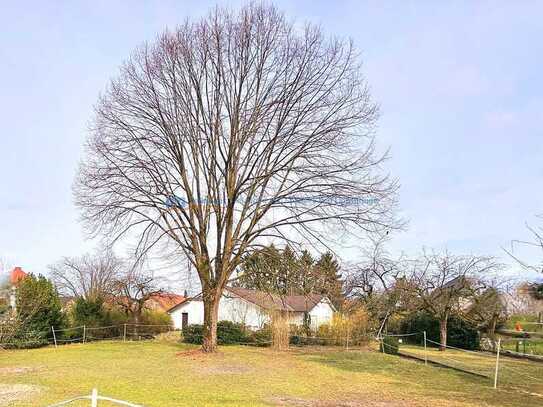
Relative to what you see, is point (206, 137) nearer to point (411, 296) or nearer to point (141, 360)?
point (141, 360)

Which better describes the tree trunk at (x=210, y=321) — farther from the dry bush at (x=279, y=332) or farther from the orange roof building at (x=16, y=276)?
the orange roof building at (x=16, y=276)

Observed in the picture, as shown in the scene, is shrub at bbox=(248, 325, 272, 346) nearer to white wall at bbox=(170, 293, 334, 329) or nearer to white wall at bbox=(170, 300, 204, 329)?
white wall at bbox=(170, 293, 334, 329)

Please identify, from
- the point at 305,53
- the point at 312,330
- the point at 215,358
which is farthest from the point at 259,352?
the point at 305,53

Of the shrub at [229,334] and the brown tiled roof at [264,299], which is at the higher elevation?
the brown tiled roof at [264,299]

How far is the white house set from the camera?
31.0m

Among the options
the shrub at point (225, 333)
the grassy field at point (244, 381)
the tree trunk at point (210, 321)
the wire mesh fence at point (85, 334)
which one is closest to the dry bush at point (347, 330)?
the shrub at point (225, 333)

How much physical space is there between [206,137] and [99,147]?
14.3 ft

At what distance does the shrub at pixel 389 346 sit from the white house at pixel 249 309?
222 inches

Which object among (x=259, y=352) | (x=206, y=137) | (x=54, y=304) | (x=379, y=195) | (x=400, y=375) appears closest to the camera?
(x=400, y=375)

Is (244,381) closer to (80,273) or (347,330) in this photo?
(347,330)

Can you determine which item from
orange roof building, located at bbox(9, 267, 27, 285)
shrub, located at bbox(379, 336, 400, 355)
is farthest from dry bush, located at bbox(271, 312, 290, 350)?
orange roof building, located at bbox(9, 267, 27, 285)

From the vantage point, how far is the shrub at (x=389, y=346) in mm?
22987

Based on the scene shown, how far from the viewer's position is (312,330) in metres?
29.5

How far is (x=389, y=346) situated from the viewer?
23203 millimetres
